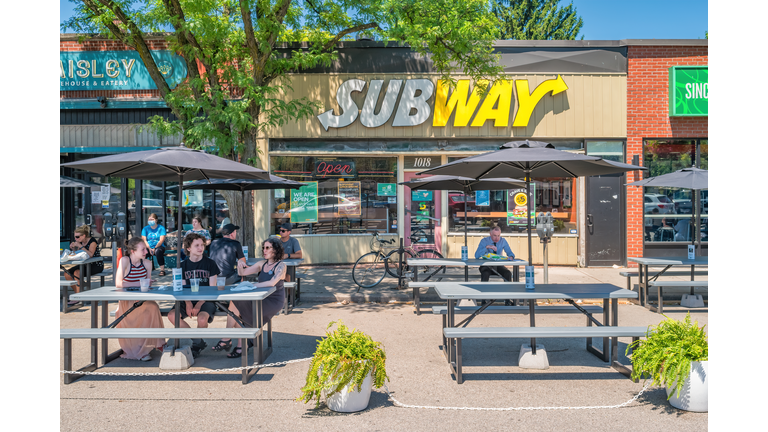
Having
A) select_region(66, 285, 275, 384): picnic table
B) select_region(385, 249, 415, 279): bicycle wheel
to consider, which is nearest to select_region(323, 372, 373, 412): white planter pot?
select_region(66, 285, 275, 384): picnic table

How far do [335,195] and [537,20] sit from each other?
21675mm

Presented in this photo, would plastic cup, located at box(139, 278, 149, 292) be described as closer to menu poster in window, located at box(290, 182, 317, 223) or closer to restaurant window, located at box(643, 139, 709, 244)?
menu poster in window, located at box(290, 182, 317, 223)

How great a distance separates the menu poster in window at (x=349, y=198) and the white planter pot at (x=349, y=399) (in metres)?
8.98

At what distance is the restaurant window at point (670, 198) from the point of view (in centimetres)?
1316

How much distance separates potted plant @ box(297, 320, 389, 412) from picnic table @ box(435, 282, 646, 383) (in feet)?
3.36

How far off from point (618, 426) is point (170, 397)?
3982 millimetres

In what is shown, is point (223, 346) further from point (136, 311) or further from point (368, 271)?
point (368, 271)

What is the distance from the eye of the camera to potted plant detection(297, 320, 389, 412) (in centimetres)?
445

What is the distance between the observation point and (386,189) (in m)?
13.5

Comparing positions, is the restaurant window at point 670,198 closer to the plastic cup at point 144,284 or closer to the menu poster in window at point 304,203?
the menu poster in window at point 304,203

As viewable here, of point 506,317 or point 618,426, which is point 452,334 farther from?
point 506,317

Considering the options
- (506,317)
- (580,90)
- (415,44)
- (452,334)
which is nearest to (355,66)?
(415,44)

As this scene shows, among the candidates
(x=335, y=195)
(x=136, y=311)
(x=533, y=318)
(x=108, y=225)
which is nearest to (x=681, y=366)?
(x=533, y=318)

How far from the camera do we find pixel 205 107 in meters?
9.73
